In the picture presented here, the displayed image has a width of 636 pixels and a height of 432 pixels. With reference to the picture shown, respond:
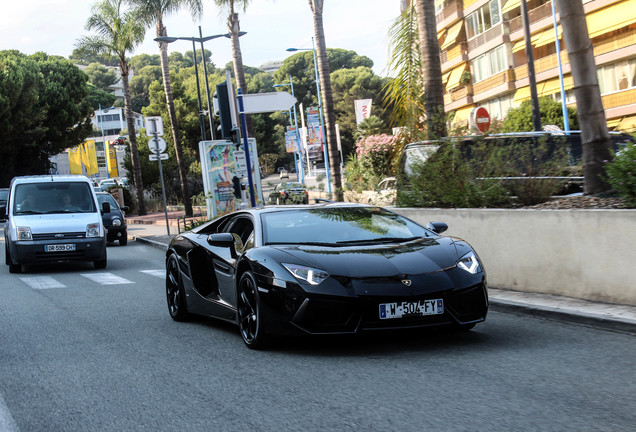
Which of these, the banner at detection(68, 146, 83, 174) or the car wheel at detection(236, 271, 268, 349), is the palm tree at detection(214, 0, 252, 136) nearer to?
the car wheel at detection(236, 271, 268, 349)

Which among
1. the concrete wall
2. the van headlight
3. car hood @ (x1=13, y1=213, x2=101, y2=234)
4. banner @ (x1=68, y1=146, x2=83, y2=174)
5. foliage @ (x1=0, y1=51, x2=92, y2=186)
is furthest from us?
banner @ (x1=68, y1=146, x2=83, y2=174)

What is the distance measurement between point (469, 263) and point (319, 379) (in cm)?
179

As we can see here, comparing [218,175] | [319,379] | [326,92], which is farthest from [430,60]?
[326,92]

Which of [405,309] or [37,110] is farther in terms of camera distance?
[37,110]

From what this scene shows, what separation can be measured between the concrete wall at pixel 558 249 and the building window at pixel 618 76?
34.0 meters

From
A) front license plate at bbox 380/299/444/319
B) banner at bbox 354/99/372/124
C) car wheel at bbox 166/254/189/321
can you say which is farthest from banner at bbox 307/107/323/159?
front license plate at bbox 380/299/444/319

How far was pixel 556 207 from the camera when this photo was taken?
9867mm

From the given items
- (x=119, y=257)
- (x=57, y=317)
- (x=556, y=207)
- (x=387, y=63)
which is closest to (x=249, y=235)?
(x=57, y=317)

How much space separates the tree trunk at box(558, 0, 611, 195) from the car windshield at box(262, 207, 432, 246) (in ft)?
11.3

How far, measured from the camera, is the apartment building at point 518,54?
4225 cm

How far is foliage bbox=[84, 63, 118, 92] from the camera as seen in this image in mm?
164113

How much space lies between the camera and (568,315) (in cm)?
779

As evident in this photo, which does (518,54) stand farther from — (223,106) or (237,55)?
(223,106)

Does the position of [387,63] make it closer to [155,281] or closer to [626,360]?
[155,281]
